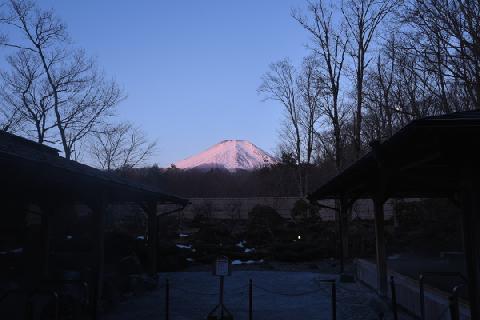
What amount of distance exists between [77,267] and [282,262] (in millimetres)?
11965

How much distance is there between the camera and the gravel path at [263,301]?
11133 millimetres

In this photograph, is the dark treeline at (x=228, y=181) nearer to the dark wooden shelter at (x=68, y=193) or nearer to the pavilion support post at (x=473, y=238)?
the dark wooden shelter at (x=68, y=193)

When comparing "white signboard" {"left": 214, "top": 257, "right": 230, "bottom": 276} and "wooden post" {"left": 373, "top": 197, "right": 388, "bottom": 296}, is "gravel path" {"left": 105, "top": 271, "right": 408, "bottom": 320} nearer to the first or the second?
"wooden post" {"left": 373, "top": 197, "right": 388, "bottom": 296}

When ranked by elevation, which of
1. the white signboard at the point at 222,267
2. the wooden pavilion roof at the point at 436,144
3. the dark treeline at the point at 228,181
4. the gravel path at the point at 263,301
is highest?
the dark treeline at the point at 228,181

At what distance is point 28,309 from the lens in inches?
251

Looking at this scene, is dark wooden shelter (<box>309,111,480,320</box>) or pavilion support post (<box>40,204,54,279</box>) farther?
pavilion support post (<box>40,204,54,279</box>)

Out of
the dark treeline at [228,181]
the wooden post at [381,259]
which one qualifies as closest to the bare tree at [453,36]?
the wooden post at [381,259]

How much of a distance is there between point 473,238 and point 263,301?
27.2 ft

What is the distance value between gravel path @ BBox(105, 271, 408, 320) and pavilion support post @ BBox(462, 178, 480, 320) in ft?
15.7

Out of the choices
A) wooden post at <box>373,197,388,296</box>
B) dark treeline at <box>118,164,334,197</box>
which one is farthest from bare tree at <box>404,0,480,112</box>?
dark treeline at <box>118,164,334,197</box>

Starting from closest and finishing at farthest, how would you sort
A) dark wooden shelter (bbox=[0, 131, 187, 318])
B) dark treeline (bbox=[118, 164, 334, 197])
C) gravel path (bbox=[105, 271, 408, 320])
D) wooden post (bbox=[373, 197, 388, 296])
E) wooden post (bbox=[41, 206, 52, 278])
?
dark wooden shelter (bbox=[0, 131, 187, 318])
gravel path (bbox=[105, 271, 408, 320])
wooden post (bbox=[373, 197, 388, 296])
wooden post (bbox=[41, 206, 52, 278])
dark treeline (bbox=[118, 164, 334, 197])

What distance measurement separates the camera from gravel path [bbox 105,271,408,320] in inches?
438

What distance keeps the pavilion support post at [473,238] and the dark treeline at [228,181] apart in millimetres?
36201

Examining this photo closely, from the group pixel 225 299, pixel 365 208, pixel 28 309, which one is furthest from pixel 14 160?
pixel 365 208
